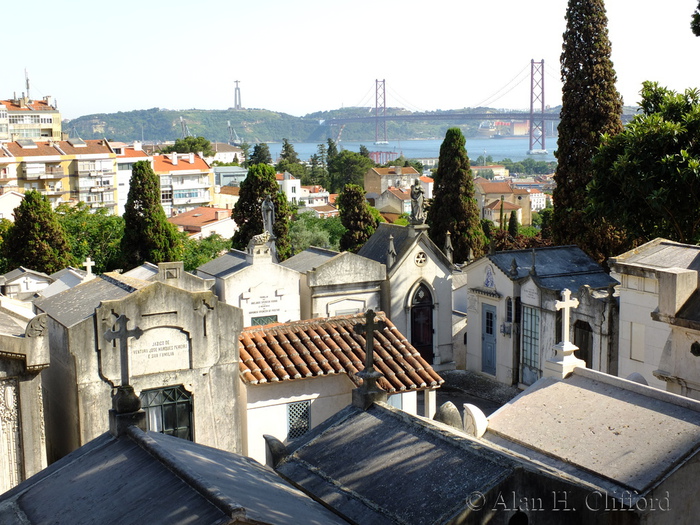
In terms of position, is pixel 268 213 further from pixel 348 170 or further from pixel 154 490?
pixel 348 170

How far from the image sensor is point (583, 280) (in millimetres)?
24031

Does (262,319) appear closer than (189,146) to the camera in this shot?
Yes

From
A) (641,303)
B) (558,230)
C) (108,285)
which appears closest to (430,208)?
(558,230)

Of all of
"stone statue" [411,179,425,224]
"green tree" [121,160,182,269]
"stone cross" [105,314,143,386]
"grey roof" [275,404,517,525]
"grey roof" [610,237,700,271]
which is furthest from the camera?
"green tree" [121,160,182,269]

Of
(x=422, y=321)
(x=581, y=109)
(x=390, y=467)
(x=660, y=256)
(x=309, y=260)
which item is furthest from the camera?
(x=581, y=109)

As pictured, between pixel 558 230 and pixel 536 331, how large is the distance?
10102mm

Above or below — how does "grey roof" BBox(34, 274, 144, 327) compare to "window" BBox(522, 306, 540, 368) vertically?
above

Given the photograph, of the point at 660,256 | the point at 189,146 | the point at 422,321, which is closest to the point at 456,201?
the point at 422,321

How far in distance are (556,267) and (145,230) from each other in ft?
68.4

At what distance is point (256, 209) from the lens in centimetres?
3962

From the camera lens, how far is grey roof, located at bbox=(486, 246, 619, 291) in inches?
934

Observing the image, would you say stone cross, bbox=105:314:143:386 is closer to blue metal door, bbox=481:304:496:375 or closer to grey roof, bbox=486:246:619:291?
grey roof, bbox=486:246:619:291

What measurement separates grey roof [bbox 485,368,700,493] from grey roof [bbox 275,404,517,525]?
1.86m

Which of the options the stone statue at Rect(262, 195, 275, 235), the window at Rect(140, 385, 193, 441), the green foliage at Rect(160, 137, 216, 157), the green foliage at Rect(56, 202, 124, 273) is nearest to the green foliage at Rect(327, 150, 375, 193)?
the green foliage at Rect(160, 137, 216, 157)
